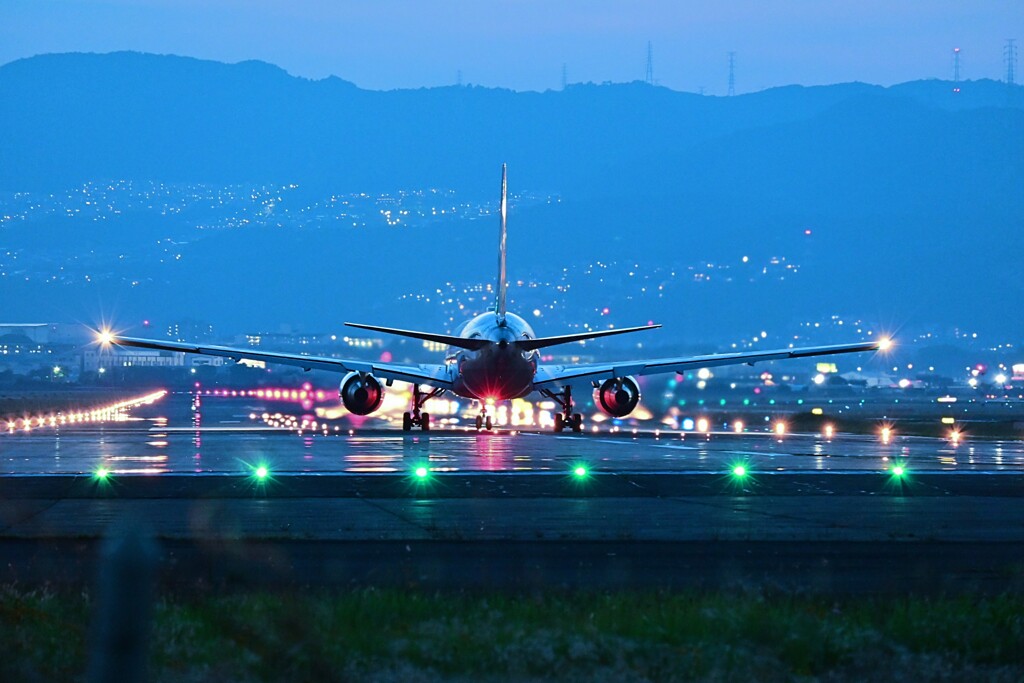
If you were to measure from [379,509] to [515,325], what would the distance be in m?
31.9

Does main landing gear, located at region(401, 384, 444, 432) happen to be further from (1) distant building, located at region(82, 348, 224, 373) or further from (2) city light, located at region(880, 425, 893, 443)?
(1) distant building, located at region(82, 348, 224, 373)

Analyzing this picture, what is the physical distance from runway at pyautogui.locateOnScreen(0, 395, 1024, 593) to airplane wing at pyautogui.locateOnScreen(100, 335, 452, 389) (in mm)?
12884

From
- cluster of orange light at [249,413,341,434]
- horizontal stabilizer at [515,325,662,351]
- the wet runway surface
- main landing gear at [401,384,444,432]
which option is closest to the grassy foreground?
the wet runway surface

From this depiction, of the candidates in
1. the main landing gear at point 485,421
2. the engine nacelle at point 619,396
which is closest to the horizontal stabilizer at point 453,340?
the main landing gear at point 485,421

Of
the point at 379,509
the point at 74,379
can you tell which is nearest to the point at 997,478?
the point at 379,509

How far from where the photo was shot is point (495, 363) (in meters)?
53.9

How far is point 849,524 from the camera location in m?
21.6

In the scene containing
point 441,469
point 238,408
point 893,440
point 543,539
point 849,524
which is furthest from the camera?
point 238,408

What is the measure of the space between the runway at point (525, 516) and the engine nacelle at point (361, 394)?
1304cm

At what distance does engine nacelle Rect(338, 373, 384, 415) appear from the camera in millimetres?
55000

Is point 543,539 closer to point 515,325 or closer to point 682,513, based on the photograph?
point 682,513

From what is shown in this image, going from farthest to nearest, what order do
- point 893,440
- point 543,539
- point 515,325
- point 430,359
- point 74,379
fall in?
point 74,379, point 430,359, point 515,325, point 893,440, point 543,539

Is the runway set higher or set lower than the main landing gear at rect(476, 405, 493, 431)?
lower

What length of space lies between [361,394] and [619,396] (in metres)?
9.13
